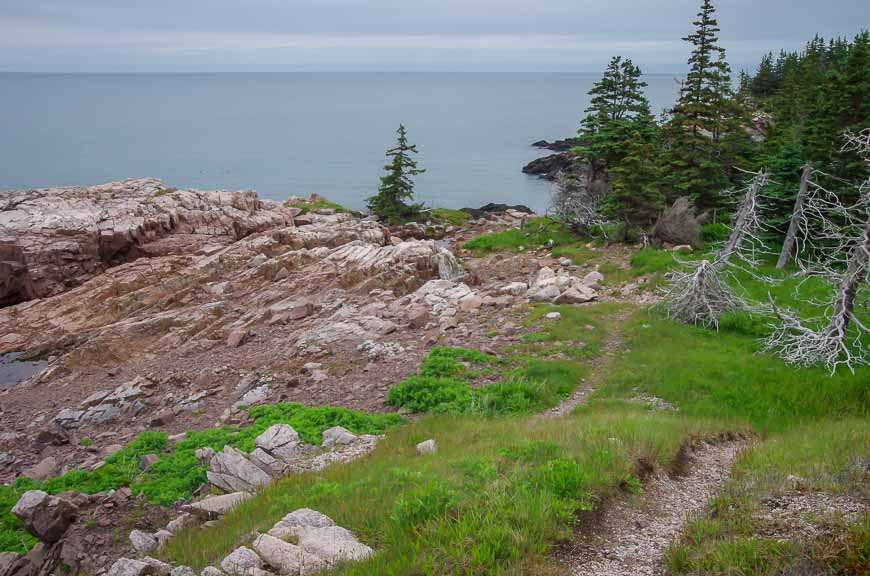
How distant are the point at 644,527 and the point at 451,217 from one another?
4015 cm

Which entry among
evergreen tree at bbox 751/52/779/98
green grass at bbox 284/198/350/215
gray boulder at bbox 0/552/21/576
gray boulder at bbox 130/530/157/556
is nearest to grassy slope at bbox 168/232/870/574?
gray boulder at bbox 130/530/157/556

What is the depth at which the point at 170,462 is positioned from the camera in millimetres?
12711

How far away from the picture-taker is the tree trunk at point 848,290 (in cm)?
1452

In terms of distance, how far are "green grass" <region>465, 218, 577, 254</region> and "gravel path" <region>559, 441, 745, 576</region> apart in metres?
24.1

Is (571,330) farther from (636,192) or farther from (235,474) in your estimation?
(636,192)

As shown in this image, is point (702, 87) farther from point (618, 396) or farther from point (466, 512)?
point (466, 512)

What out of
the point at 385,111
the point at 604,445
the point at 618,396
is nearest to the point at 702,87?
the point at 618,396

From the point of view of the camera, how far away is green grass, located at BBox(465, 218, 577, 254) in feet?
111

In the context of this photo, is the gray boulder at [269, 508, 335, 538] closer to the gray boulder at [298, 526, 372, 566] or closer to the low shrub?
the gray boulder at [298, 526, 372, 566]

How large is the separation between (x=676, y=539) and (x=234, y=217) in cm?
3368

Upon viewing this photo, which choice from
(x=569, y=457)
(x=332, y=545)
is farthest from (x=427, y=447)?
(x=332, y=545)

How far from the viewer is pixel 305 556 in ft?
23.0

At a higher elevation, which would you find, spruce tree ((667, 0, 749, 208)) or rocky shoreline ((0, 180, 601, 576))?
spruce tree ((667, 0, 749, 208))

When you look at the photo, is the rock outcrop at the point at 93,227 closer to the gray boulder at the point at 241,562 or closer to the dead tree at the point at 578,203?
the dead tree at the point at 578,203
